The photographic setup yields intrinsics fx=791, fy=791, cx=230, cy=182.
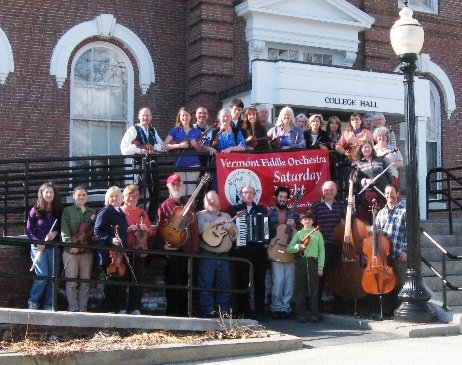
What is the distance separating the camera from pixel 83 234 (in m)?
9.91

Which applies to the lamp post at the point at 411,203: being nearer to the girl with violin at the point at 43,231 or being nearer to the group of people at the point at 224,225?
the group of people at the point at 224,225

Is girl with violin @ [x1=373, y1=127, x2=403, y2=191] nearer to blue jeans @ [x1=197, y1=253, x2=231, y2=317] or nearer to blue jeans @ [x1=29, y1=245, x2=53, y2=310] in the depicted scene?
blue jeans @ [x1=197, y1=253, x2=231, y2=317]

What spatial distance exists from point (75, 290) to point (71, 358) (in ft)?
6.70

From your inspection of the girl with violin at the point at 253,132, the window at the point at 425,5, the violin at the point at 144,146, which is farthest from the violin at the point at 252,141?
the window at the point at 425,5

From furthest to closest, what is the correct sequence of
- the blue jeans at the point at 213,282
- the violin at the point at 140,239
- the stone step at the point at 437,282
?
the stone step at the point at 437,282 < the blue jeans at the point at 213,282 < the violin at the point at 140,239

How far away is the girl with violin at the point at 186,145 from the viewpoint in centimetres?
1166

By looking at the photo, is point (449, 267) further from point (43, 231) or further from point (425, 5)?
point (425, 5)

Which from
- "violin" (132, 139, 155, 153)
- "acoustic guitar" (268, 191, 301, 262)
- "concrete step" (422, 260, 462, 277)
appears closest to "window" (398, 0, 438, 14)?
"concrete step" (422, 260, 462, 277)

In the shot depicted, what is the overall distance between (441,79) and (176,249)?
11.1m

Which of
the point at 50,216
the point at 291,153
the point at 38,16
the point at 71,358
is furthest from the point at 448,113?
the point at 71,358

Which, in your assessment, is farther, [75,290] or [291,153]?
[291,153]

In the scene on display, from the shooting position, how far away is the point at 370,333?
10016 millimetres

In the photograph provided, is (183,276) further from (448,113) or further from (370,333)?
(448,113)

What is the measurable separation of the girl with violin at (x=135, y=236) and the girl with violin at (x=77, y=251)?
487 millimetres
